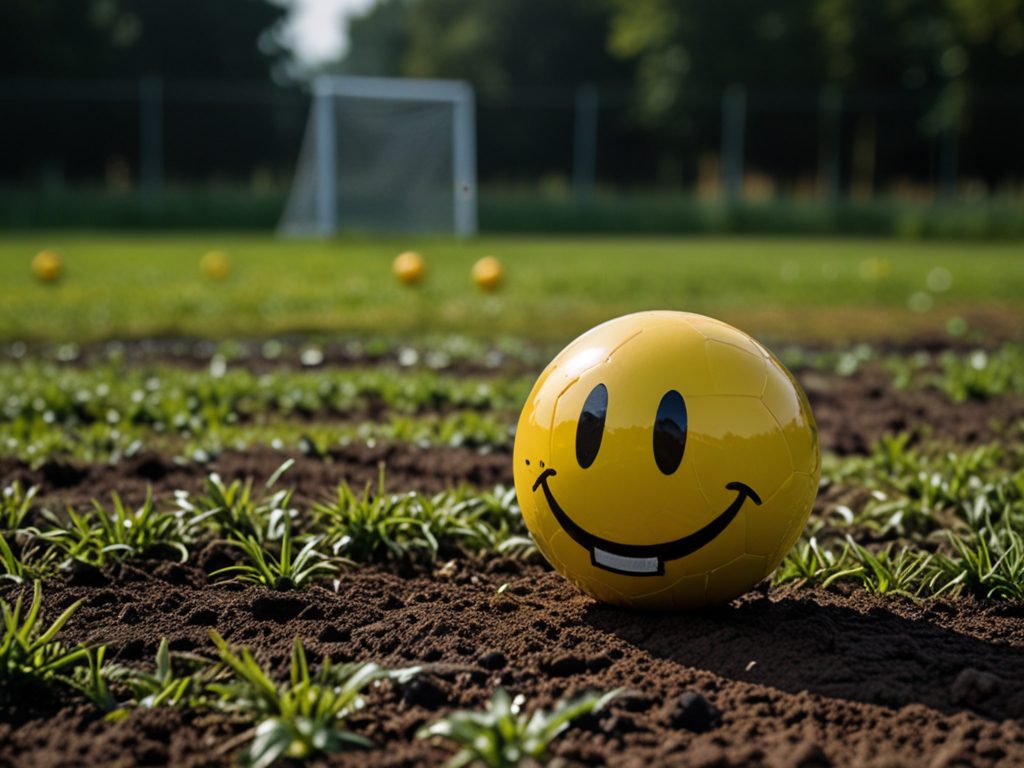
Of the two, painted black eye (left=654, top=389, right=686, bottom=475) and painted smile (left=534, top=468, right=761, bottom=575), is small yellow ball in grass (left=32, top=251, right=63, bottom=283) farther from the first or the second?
painted black eye (left=654, top=389, right=686, bottom=475)

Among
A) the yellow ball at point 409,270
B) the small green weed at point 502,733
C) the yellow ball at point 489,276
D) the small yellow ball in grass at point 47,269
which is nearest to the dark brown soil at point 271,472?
the small green weed at point 502,733

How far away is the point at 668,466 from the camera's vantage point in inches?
121

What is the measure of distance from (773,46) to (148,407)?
4309cm

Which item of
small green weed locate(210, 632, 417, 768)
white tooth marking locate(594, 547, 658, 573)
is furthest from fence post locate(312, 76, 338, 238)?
small green weed locate(210, 632, 417, 768)

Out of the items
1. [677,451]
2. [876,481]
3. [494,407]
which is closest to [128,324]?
[494,407]

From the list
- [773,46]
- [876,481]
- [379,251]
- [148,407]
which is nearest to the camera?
[876,481]

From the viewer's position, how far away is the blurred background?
31578 millimetres

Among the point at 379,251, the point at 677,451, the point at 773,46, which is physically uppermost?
the point at 773,46

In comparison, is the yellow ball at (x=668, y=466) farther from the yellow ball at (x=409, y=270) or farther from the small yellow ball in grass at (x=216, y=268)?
the small yellow ball in grass at (x=216, y=268)

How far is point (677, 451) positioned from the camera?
3076mm

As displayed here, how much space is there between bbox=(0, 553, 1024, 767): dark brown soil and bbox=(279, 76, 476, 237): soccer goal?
2293 centimetres

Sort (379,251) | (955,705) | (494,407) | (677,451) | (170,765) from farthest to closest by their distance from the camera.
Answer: (379,251), (494,407), (677,451), (955,705), (170,765)

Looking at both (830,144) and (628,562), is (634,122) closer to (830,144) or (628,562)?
(830,144)

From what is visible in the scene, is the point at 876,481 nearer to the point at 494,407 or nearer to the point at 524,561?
the point at 524,561
